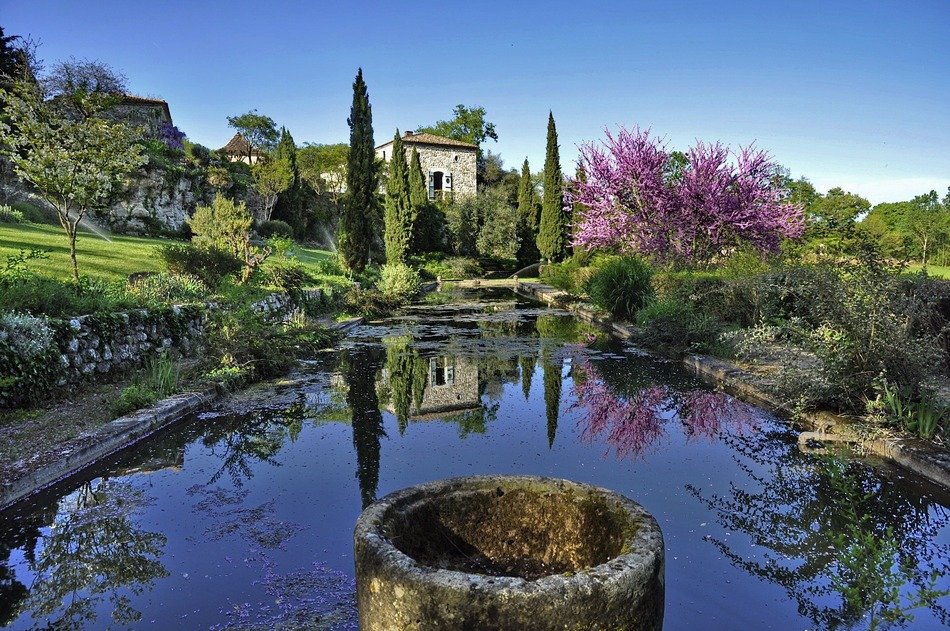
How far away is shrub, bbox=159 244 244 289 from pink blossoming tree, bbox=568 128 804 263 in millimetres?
12653

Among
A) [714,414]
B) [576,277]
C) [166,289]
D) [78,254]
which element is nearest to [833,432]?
[714,414]

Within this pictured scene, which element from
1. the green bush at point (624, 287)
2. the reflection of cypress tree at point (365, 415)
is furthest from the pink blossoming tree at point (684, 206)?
the reflection of cypress tree at point (365, 415)

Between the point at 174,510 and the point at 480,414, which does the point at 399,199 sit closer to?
the point at 480,414

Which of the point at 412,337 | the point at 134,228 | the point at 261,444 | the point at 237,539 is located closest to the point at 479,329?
the point at 412,337

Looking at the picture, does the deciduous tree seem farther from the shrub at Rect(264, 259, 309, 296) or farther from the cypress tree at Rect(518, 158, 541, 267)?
the cypress tree at Rect(518, 158, 541, 267)

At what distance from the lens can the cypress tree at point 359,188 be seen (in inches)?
977

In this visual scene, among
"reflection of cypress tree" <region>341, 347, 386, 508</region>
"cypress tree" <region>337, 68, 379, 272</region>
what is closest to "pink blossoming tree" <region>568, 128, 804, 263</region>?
"cypress tree" <region>337, 68, 379, 272</region>

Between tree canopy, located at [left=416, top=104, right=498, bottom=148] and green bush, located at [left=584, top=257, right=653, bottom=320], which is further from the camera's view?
tree canopy, located at [left=416, top=104, right=498, bottom=148]

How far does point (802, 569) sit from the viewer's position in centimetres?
347

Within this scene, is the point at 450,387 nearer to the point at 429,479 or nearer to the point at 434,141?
the point at 429,479

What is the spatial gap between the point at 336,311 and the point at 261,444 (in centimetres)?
1142

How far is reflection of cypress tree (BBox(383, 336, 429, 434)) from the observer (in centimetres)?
725

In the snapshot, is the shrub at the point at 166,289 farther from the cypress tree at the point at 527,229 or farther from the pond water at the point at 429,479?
the cypress tree at the point at 527,229

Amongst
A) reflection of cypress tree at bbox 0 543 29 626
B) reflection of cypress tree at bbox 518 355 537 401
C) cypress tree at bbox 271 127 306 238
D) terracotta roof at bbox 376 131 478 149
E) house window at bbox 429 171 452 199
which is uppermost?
terracotta roof at bbox 376 131 478 149
